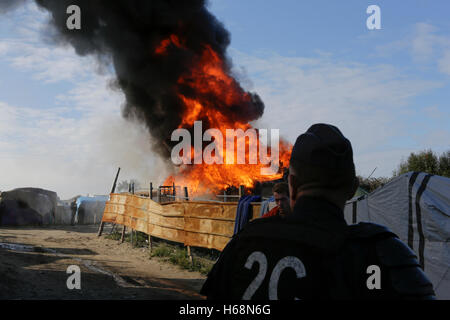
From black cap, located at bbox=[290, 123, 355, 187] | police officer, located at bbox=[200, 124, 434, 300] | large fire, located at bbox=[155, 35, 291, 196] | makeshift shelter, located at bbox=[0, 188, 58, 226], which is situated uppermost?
large fire, located at bbox=[155, 35, 291, 196]

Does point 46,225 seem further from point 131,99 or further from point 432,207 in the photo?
point 432,207

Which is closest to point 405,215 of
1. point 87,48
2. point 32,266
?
point 32,266

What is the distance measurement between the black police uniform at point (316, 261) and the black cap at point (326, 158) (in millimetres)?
106

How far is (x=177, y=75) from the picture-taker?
2581cm

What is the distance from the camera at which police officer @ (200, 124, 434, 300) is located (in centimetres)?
125

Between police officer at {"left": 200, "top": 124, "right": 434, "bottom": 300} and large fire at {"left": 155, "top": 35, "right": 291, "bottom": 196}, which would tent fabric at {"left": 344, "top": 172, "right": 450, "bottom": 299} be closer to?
police officer at {"left": 200, "top": 124, "right": 434, "bottom": 300}

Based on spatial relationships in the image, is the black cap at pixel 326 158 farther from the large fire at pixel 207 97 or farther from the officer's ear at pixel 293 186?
the large fire at pixel 207 97

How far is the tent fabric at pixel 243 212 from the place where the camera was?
30.2ft

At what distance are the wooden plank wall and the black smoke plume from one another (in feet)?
35.3

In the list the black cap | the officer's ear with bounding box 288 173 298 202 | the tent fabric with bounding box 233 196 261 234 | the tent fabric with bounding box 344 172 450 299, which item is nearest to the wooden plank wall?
the tent fabric with bounding box 233 196 261 234

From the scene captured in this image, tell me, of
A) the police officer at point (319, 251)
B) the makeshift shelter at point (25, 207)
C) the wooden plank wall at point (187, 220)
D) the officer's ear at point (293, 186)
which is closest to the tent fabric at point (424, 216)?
the wooden plank wall at point (187, 220)

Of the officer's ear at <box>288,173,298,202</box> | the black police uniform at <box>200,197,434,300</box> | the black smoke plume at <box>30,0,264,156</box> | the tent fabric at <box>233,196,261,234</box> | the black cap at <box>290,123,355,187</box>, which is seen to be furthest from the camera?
the black smoke plume at <box>30,0,264,156</box>

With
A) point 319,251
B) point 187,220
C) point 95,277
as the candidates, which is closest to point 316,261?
point 319,251

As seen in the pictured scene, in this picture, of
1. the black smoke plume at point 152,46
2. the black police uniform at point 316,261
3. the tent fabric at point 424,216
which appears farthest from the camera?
the black smoke plume at point 152,46
